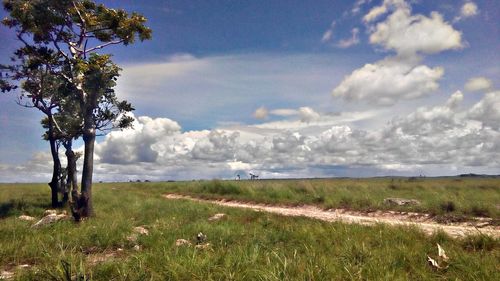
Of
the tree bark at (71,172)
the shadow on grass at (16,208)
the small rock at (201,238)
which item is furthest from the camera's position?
the shadow on grass at (16,208)

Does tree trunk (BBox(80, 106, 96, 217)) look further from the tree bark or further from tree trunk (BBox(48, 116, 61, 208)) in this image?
tree trunk (BBox(48, 116, 61, 208))

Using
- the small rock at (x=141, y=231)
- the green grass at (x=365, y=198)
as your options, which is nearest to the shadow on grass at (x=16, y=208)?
the small rock at (x=141, y=231)

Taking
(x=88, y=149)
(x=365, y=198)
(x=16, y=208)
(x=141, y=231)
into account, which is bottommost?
(x=141, y=231)

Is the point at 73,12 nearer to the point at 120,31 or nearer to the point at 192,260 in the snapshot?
the point at 120,31

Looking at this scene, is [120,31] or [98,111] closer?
[120,31]

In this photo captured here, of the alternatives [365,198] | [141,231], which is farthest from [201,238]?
[365,198]

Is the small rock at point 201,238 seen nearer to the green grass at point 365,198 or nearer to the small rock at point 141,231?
the small rock at point 141,231

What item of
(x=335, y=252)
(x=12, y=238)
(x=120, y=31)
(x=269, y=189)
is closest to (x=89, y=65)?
(x=120, y=31)

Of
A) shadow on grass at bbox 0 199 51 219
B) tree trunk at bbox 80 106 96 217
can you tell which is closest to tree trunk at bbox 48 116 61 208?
shadow on grass at bbox 0 199 51 219

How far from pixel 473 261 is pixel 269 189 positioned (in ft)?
82.4

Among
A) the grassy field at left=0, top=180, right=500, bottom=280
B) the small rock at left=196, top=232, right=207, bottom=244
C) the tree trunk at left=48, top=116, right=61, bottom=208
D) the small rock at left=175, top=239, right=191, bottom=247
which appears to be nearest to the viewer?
the grassy field at left=0, top=180, right=500, bottom=280

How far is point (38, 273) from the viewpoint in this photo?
6602mm

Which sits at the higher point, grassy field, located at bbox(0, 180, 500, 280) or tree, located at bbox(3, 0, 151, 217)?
tree, located at bbox(3, 0, 151, 217)

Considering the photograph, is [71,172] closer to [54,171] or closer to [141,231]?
[54,171]
